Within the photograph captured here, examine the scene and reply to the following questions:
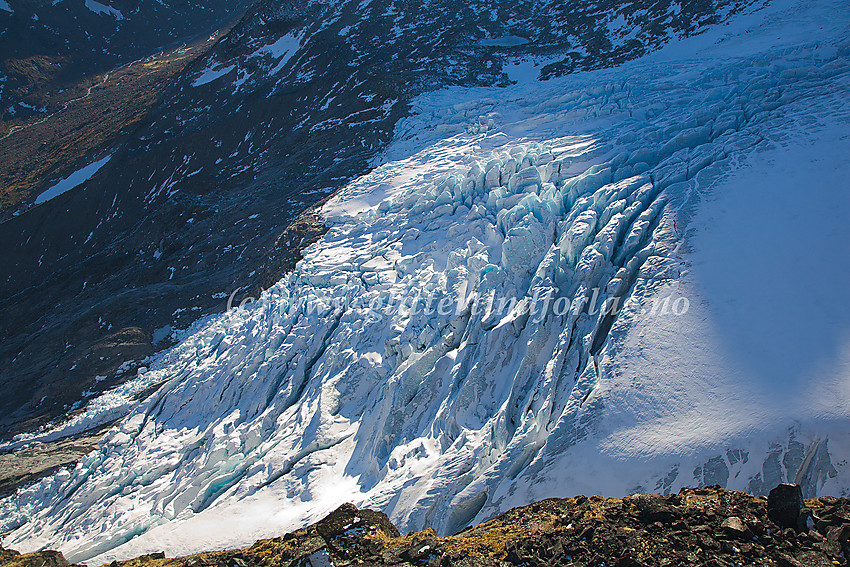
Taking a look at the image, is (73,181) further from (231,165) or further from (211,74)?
(231,165)

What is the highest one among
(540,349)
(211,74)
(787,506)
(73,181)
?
(211,74)

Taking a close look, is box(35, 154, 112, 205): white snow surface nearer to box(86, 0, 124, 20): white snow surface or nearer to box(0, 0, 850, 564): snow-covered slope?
box(0, 0, 850, 564): snow-covered slope

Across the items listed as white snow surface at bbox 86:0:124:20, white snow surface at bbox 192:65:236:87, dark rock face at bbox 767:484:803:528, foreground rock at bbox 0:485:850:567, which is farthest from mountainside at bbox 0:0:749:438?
white snow surface at bbox 86:0:124:20

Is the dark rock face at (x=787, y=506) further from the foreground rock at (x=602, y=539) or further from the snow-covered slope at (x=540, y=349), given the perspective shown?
the snow-covered slope at (x=540, y=349)

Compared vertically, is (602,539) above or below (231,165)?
below

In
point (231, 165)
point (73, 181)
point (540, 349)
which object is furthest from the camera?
point (73, 181)

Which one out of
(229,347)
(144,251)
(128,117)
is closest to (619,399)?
(229,347)

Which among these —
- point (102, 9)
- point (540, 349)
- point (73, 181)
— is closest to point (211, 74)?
point (73, 181)
